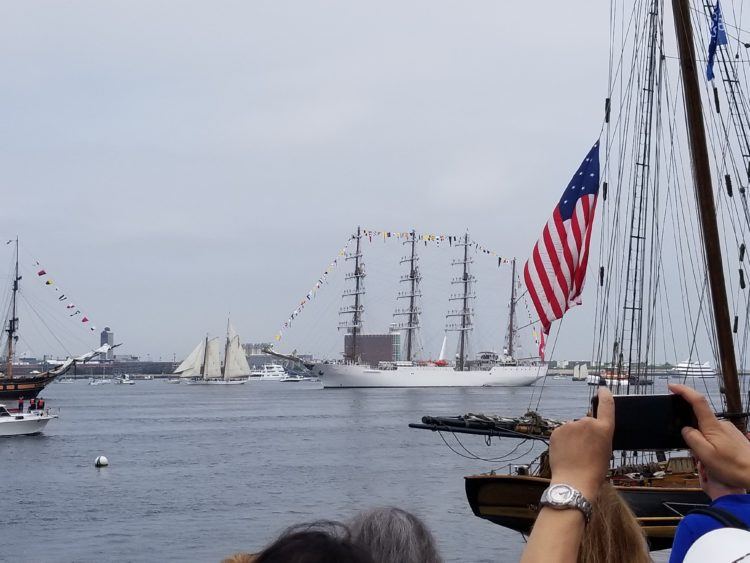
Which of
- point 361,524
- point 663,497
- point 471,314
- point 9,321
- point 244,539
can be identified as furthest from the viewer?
point 471,314

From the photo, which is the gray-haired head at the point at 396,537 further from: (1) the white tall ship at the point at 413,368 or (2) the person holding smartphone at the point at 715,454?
(1) the white tall ship at the point at 413,368

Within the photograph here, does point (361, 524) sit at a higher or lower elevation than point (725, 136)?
lower

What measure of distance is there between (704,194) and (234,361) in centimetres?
15824

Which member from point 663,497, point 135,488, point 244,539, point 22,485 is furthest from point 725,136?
point 22,485

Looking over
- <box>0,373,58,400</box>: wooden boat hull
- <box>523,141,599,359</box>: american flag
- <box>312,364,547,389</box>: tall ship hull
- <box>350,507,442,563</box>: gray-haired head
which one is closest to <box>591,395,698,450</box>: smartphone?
<box>350,507,442,563</box>: gray-haired head

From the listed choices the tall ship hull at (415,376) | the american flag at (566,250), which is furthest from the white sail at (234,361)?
the american flag at (566,250)

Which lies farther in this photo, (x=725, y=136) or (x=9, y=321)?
(x=9, y=321)

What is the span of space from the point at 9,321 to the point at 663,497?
73515 millimetres

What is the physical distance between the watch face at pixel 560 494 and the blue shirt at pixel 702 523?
16.0 inches

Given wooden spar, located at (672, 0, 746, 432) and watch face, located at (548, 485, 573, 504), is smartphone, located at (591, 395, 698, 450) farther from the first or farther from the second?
wooden spar, located at (672, 0, 746, 432)

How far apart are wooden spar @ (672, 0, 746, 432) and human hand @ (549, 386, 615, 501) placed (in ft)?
38.0

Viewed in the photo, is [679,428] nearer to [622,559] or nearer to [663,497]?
[622,559]

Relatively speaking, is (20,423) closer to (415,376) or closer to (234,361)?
(415,376)

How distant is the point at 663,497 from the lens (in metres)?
15.7
